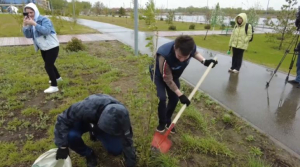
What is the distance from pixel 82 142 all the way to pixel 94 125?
0.21 m

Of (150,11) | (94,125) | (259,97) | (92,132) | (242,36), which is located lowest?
(259,97)

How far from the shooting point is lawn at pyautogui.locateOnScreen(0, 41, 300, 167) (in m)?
2.36

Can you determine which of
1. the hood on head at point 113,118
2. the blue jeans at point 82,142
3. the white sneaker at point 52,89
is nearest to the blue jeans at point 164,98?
the blue jeans at point 82,142

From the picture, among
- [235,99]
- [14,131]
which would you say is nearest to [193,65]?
[235,99]

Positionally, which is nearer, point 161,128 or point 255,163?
point 255,163

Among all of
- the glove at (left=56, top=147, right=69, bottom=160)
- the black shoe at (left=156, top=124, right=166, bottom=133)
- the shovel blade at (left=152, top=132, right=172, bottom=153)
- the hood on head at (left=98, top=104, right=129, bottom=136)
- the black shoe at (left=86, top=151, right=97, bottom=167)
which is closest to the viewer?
the hood on head at (left=98, top=104, right=129, bottom=136)

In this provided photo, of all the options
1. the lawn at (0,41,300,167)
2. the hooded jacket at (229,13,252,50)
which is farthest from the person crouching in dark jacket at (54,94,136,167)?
the hooded jacket at (229,13,252,50)

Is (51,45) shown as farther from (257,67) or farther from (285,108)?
(257,67)

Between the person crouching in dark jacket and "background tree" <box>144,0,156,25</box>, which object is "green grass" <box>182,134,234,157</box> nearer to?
the person crouching in dark jacket

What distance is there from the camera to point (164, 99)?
2549 mm

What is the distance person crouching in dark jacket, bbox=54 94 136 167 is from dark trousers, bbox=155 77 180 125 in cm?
68

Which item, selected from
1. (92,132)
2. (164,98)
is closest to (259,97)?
(164,98)

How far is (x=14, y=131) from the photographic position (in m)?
2.87

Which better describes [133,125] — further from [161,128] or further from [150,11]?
[150,11]
